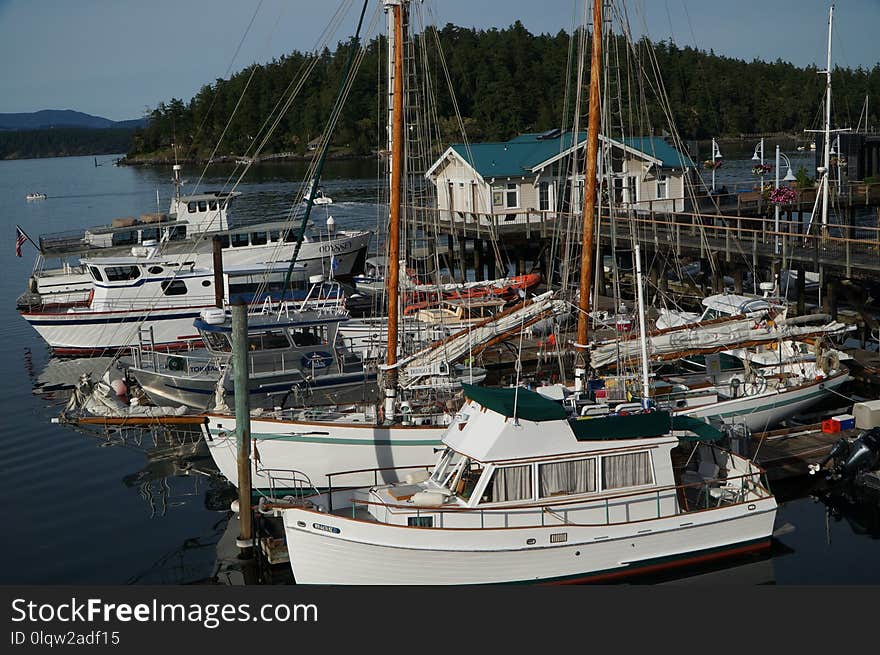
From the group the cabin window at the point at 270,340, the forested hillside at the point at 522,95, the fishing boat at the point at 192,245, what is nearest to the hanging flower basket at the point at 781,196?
the fishing boat at the point at 192,245

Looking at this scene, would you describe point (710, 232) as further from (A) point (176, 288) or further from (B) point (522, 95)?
(B) point (522, 95)

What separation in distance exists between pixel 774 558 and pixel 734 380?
22.7 ft

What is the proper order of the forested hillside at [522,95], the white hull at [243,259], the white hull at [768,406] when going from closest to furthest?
the white hull at [768,406] → the white hull at [243,259] → the forested hillside at [522,95]

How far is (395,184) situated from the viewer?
2641 cm

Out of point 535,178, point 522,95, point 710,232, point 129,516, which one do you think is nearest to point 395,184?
point 129,516

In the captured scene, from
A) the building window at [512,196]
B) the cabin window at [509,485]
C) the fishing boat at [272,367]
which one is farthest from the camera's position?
the building window at [512,196]

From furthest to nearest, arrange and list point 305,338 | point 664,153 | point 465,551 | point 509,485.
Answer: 1. point 664,153
2. point 305,338
3. point 509,485
4. point 465,551

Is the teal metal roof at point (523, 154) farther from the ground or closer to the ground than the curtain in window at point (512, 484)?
farther from the ground

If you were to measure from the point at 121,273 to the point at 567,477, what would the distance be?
31.5 m

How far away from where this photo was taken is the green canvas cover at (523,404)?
20.3 m

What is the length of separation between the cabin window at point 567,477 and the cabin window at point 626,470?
0.28 meters

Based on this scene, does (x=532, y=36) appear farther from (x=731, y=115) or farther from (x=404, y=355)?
(x=404, y=355)

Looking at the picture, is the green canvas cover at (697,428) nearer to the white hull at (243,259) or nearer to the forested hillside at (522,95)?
the white hull at (243,259)

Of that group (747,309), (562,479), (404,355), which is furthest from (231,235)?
(562,479)
